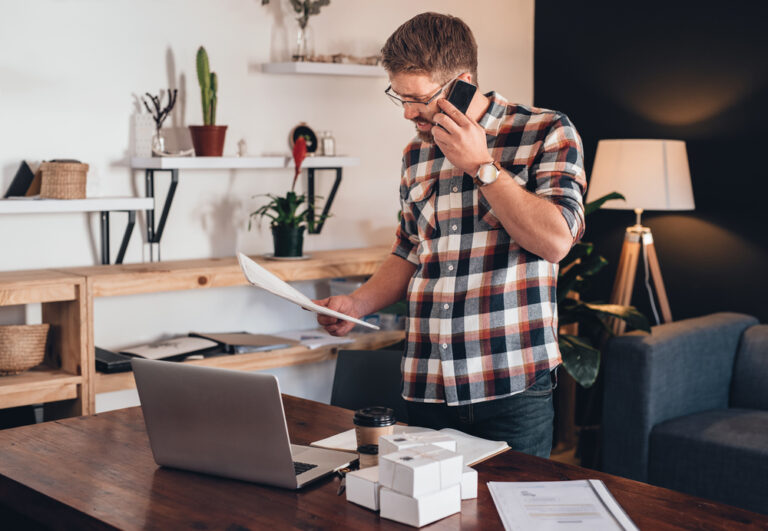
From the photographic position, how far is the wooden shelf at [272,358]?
2.79 m

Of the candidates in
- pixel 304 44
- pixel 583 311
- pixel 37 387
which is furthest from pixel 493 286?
pixel 304 44

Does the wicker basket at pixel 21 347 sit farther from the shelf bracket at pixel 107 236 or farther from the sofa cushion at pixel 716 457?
the sofa cushion at pixel 716 457

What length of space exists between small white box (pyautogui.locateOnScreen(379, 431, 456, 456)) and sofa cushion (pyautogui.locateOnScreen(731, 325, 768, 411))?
242 centimetres

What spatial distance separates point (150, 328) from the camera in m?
3.18

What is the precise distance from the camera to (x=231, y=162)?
3102 mm

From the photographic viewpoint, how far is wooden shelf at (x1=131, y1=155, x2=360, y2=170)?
9.73 ft

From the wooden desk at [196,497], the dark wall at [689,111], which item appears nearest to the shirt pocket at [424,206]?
the wooden desk at [196,497]

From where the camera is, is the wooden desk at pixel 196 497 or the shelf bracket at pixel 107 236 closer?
the wooden desk at pixel 196 497

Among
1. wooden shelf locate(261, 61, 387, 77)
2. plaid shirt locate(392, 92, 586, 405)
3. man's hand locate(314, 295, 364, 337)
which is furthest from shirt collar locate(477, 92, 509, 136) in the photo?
wooden shelf locate(261, 61, 387, 77)

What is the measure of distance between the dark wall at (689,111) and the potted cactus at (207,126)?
192 centimetres

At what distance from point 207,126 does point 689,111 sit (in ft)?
6.95

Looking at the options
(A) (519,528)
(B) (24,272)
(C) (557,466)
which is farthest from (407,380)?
(B) (24,272)

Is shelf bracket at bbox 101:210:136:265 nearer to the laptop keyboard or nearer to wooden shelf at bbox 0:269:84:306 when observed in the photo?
wooden shelf at bbox 0:269:84:306

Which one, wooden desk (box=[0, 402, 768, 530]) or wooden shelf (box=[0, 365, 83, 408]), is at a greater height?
wooden desk (box=[0, 402, 768, 530])
